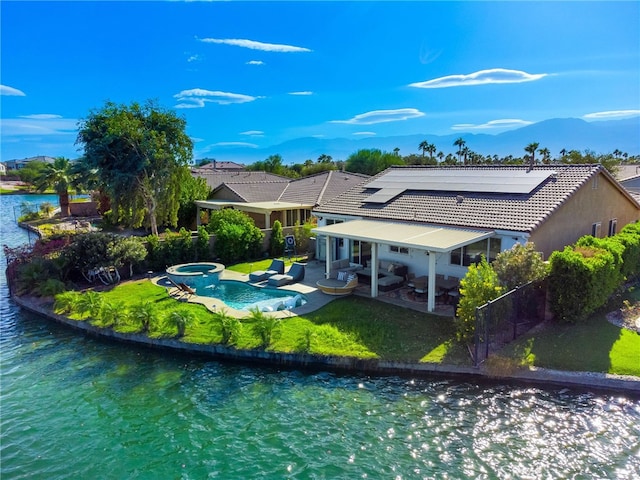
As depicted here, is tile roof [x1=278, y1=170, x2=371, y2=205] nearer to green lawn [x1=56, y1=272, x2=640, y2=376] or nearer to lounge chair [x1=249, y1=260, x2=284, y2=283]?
lounge chair [x1=249, y1=260, x2=284, y2=283]

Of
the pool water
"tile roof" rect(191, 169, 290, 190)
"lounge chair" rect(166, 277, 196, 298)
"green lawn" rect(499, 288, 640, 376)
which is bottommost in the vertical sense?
"green lawn" rect(499, 288, 640, 376)

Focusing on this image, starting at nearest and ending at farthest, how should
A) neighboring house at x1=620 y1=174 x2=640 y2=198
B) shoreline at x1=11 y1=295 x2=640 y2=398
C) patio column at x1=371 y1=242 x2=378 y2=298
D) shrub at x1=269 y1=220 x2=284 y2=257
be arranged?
→ shoreline at x1=11 y1=295 x2=640 y2=398, patio column at x1=371 y1=242 x2=378 y2=298, shrub at x1=269 y1=220 x2=284 y2=257, neighboring house at x1=620 y1=174 x2=640 y2=198

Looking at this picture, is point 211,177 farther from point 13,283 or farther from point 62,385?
point 62,385

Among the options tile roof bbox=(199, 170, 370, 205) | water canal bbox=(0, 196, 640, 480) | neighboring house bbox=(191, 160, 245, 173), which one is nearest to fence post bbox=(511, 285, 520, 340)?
water canal bbox=(0, 196, 640, 480)

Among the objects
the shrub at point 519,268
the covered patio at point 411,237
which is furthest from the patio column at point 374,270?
the shrub at point 519,268

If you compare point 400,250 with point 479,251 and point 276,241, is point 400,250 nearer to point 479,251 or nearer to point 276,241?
point 479,251

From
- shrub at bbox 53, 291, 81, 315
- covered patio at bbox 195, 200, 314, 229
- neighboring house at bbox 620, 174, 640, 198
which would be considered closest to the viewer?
→ shrub at bbox 53, 291, 81, 315
